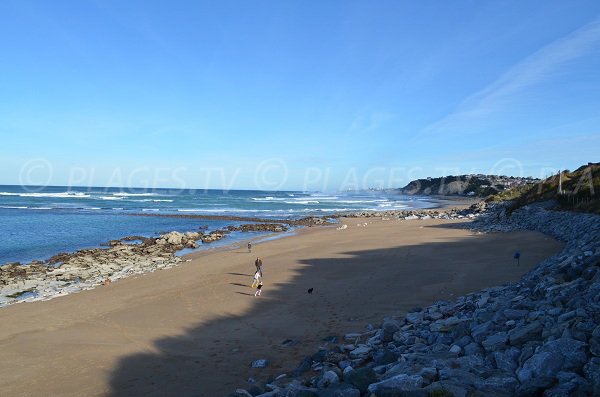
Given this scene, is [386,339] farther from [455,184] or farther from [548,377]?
[455,184]

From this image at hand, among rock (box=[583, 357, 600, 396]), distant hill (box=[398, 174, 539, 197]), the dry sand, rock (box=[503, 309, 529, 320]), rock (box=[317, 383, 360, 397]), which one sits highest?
distant hill (box=[398, 174, 539, 197])

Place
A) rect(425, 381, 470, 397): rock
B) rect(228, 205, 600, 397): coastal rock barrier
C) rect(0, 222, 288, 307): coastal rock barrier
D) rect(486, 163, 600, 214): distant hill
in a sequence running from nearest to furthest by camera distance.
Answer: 1. rect(425, 381, 470, 397): rock
2. rect(228, 205, 600, 397): coastal rock barrier
3. rect(0, 222, 288, 307): coastal rock barrier
4. rect(486, 163, 600, 214): distant hill

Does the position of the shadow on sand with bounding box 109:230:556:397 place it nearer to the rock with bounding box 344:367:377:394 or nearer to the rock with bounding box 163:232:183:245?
the rock with bounding box 344:367:377:394

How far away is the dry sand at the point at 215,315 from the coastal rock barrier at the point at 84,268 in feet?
4.75

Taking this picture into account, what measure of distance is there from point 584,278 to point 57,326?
12.5m

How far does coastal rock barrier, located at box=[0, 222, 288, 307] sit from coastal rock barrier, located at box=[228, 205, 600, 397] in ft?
40.5

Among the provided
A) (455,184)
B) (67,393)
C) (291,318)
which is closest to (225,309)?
(291,318)

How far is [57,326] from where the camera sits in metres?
11.3

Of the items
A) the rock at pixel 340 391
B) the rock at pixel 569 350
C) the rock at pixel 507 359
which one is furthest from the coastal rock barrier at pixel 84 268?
the rock at pixel 569 350

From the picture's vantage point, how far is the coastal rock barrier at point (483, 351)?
4523 mm

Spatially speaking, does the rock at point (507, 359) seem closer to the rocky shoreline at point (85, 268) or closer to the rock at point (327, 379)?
the rock at point (327, 379)

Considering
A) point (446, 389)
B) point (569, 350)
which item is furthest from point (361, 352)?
point (569, 350)

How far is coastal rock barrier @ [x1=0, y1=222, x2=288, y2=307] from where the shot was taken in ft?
51.6

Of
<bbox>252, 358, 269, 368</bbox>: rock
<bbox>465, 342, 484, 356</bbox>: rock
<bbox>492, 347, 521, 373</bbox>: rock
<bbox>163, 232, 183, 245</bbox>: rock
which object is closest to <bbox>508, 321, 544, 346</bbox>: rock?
<bbox>492, 347, 521, 373</bbox>: rock
